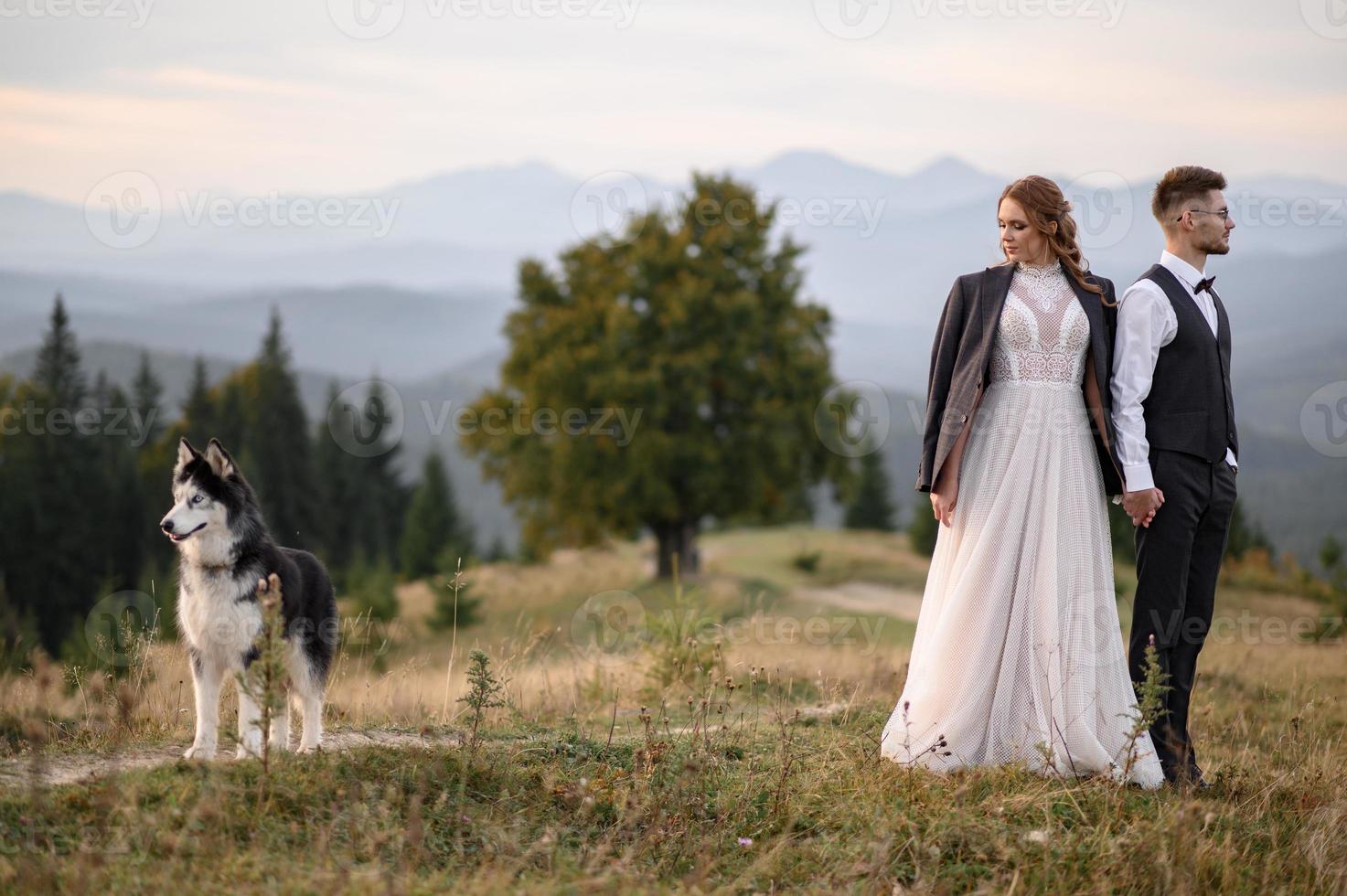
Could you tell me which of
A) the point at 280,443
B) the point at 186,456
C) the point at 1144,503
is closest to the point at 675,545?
the point at 1144,503

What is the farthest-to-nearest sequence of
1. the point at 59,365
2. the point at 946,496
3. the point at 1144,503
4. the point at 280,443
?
the point at 280,443, the point at 59,365, the point at 946,496, the point at 1144,503

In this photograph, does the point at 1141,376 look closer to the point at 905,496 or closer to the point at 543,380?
the point at 543,380

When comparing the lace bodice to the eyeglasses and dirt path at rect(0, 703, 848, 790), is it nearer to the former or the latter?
the eyeglasses

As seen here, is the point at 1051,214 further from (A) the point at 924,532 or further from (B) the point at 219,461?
(A) the point at 924,532

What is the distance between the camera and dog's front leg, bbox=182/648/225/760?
5113 mm

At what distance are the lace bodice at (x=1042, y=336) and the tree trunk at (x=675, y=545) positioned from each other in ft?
71.5

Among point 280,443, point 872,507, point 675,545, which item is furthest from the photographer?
point 280,443

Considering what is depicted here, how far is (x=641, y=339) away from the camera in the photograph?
1071 inches

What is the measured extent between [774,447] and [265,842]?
22.3 metres

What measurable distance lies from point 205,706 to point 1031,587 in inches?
163

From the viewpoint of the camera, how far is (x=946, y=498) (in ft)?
19.6

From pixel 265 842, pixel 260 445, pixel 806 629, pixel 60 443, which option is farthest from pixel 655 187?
pixel 260 445

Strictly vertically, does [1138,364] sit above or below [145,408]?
above

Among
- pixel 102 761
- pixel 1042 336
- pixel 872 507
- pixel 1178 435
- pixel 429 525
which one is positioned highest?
pixel 1042 336
